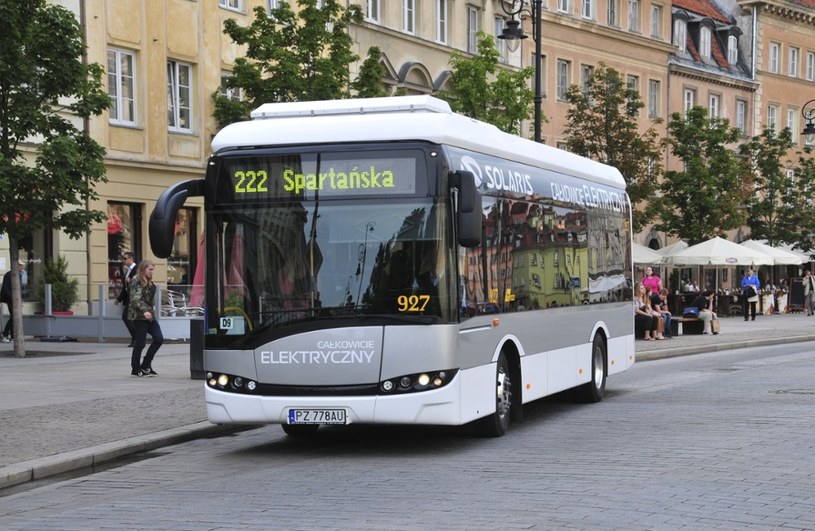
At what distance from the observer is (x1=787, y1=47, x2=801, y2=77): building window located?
75.1 meters

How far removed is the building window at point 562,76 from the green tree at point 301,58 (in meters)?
24.4

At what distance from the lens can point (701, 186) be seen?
174 ft

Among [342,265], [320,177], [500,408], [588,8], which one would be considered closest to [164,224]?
[320,177]

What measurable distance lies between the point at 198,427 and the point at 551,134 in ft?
143

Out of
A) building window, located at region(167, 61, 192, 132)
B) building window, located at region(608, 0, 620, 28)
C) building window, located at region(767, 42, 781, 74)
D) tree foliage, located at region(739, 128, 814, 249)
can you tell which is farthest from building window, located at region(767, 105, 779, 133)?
building window, located at region(167, 61, 192, 132)

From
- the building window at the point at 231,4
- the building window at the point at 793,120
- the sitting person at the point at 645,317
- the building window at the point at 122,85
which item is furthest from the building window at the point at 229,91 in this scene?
the building window at the point at 793,120

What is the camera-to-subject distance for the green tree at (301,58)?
1254 inches

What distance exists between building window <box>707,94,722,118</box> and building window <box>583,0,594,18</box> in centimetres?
1140

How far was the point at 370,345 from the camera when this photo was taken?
38.1ft

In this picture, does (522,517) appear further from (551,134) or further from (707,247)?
(551,134)

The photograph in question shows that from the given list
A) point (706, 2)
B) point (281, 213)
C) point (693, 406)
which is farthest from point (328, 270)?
point (706, 2)

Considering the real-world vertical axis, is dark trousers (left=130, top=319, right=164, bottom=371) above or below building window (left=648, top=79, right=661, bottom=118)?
below

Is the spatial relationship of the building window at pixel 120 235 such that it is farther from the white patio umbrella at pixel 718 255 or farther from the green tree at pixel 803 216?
the green tree at pixel 803 216

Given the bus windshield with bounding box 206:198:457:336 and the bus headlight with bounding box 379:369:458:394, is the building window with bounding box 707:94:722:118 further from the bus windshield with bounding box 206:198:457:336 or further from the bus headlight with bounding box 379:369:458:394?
the bus headlight with bounding box 379:369:458:394
